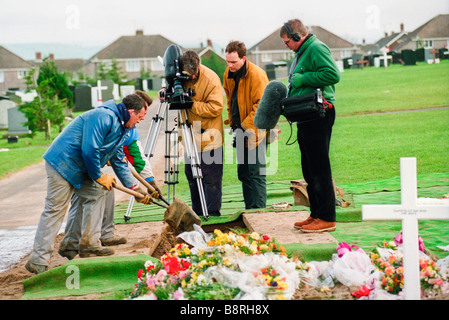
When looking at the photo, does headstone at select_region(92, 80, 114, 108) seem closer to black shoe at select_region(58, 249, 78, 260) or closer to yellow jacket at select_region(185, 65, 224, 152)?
yellow jacket at select_region(185, 65, 224, 152)

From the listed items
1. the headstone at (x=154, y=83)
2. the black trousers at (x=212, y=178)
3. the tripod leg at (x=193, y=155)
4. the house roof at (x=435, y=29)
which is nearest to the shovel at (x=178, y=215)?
the tripod leg at (x=193, y=155)

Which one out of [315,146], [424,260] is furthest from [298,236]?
[424,260]

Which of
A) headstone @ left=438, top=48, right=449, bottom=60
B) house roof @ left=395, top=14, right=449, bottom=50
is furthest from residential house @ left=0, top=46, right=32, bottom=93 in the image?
headstone @ left=438, top=48, right=449, bottom=60

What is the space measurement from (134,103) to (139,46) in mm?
69392

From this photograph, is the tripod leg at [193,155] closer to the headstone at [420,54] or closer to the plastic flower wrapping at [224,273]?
the plastic flower wrapping at [224,273]

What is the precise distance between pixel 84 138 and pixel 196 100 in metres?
2.03

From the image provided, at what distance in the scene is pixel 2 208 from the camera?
10812mm

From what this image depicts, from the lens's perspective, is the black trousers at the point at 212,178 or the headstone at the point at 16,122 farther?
the headstone at the point at 16,122

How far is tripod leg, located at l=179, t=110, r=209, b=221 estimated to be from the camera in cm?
764

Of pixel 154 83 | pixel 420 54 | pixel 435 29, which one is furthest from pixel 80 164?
pixel 435 29

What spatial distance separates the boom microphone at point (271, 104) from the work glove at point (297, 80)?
21 centimetres

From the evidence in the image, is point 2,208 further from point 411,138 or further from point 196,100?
point 411,138

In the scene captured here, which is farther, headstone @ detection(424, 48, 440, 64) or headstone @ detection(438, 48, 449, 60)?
headstone @ detection(424, 48, 440, 64)

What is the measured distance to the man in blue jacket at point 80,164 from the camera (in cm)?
602
